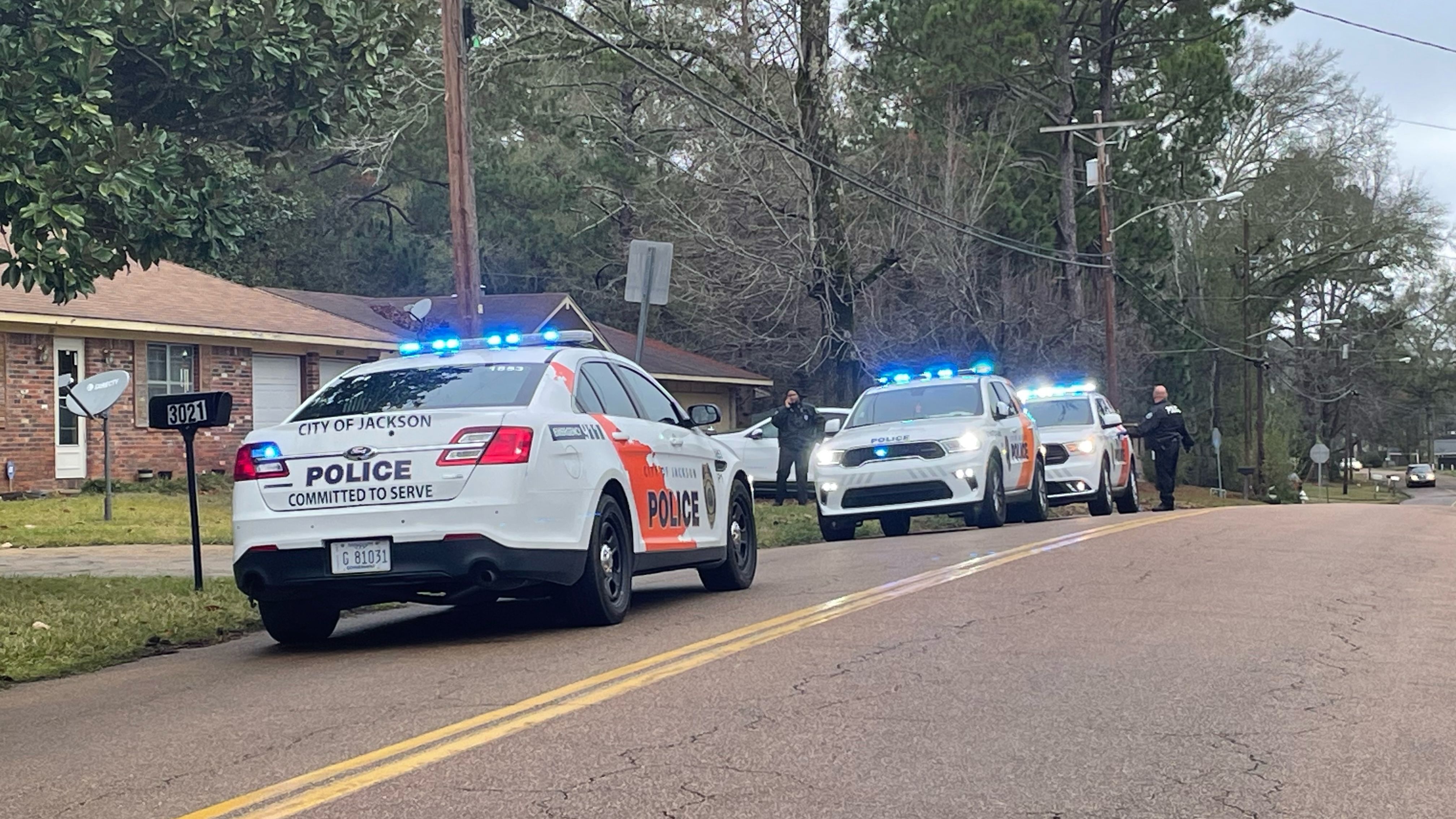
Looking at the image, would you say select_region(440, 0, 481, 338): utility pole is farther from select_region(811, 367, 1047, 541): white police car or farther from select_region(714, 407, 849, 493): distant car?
select_region(714, 407, 849, 493): distant car

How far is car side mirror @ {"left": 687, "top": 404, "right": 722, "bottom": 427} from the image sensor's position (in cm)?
1083

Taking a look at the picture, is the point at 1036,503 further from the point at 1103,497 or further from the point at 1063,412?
the point at 1063,412

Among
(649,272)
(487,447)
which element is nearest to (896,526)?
(649,272)

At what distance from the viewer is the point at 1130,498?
2330cm

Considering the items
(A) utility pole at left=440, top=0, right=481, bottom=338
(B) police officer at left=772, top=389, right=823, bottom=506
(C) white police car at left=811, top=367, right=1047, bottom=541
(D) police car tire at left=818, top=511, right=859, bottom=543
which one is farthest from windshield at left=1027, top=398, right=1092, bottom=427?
(A) utility pole at left=440, top=0, right=481, bottom=338

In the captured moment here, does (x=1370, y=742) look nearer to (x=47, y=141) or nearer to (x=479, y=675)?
(x=479, y=675)

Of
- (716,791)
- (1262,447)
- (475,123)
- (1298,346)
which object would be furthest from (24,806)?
(1298,346)

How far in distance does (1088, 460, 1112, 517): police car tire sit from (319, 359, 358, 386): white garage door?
15.1 metres

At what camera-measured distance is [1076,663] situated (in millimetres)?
7617

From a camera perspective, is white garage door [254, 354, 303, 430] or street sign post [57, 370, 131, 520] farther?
white garage door [254, 354, 303, 430]

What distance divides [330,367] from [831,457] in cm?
1626

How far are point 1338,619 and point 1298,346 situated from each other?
6118cm

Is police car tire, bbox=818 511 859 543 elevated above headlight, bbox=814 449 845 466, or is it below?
below

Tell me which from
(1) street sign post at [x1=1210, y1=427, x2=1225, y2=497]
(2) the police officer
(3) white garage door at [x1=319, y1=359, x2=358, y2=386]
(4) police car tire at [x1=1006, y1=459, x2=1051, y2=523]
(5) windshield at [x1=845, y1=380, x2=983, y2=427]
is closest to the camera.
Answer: (5) windshield at [x1=845, y1=380, x2=983, y2=427]
